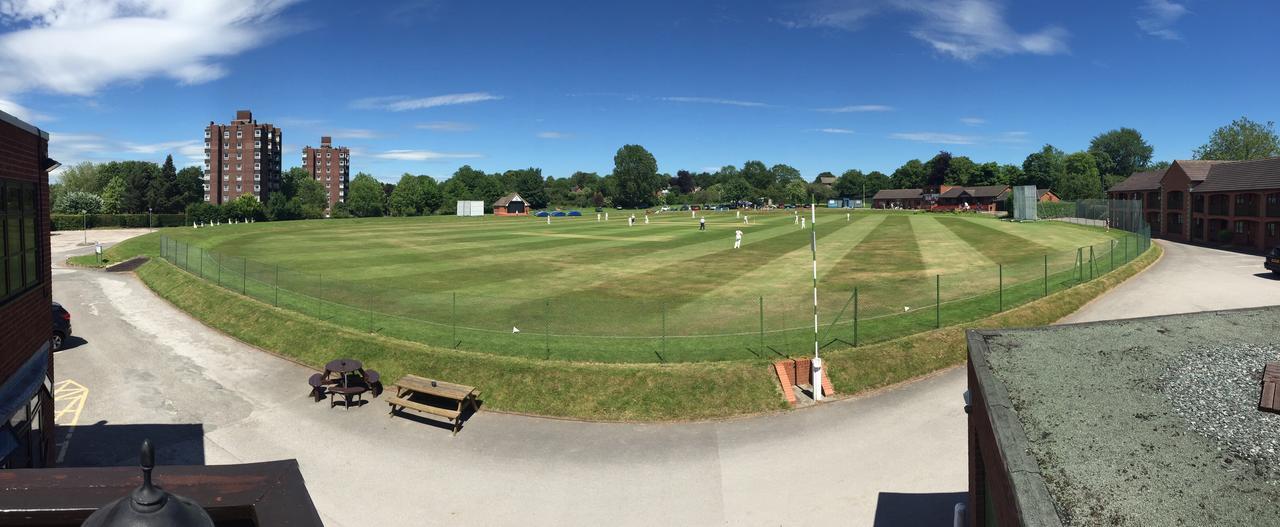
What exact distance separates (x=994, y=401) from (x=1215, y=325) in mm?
4394

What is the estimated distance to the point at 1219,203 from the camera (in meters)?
57.7

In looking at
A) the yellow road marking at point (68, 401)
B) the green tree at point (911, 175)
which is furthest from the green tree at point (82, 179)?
the green tree at point (911, 175)

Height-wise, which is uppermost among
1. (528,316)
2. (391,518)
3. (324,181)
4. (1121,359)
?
(324,181)

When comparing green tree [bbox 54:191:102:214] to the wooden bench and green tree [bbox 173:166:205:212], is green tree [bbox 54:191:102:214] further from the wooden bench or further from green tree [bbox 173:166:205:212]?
the wooden bench

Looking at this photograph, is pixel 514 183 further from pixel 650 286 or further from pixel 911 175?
pixel 650 286

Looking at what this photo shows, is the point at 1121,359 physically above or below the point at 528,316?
above

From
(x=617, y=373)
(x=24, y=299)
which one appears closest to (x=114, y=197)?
(x=24, y=299)

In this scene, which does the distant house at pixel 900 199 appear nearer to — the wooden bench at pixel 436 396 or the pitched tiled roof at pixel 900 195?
the pitched tiled roof at pixel 900 195

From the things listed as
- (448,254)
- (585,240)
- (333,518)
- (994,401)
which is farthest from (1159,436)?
(585,240)

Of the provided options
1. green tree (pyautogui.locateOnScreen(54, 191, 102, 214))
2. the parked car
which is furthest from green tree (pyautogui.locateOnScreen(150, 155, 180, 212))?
the parked car

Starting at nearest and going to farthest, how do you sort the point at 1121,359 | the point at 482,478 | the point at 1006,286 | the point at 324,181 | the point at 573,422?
the point at 1121,359
the point at 482,478
the point at 573,422
the point at 1006,286
the point at 324,181

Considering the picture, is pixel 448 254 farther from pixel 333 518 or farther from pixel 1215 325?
pixel 1215 325

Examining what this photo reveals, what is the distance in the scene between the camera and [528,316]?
965 inches

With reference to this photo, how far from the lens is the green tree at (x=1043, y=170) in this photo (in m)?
155
